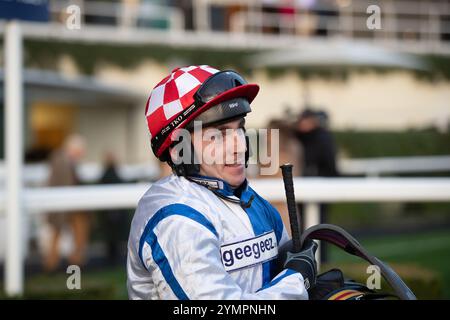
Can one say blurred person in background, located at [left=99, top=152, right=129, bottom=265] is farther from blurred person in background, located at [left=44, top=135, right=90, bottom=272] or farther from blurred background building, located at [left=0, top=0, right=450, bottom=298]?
blurred background building, located at [left=0, top=0, right=450, bottom=298]

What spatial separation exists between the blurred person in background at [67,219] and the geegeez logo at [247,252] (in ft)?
21.2

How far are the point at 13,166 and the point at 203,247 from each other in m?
3.49

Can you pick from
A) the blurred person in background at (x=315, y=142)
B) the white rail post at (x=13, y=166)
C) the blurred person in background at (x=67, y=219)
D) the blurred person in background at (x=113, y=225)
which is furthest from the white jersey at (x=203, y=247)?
the blurred person in background at (x=113, y=225)

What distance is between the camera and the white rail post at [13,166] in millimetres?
5418

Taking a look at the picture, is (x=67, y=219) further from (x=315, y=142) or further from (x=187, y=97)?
(x=187, y=97)

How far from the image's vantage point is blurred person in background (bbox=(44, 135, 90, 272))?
29.1 ft

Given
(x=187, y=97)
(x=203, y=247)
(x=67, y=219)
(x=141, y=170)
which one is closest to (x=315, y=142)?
(x=67, y=219)

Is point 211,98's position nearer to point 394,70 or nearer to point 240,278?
point 240,278

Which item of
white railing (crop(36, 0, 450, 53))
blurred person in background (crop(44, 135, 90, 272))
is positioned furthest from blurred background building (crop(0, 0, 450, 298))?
blurred person in background (crop(44, 135, 90, 272))

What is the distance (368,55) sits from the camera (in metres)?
15.8

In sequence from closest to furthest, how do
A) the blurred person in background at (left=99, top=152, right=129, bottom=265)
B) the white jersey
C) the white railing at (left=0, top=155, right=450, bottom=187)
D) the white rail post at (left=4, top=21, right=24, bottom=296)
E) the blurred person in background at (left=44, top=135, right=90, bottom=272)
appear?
the white jersey < the white rail post at (left=4, top=21, right=24, bottom=296) < the blurred person in background at (left=44, top=135, right=90, bottom=272) < the blurred person in background at (left=99, top=152, right=129, bottom=265) < the white railing at (left=0, top=155, right=450, bottom=187)

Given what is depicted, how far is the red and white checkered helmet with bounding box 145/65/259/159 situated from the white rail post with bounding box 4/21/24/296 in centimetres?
311

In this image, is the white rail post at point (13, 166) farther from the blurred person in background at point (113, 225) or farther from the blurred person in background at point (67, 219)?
the blurred person in background at point (113, 225)
